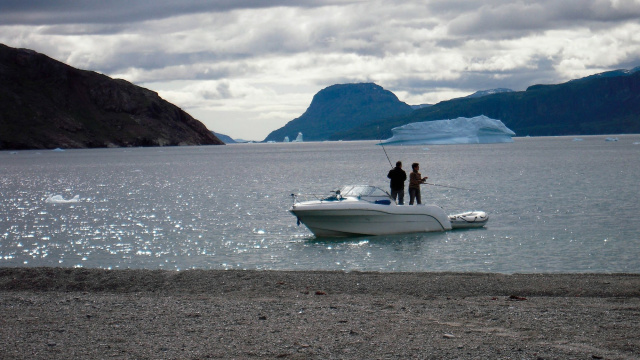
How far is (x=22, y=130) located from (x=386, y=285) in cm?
18158

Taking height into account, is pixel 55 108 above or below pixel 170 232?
above

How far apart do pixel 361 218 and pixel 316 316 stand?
13157mm

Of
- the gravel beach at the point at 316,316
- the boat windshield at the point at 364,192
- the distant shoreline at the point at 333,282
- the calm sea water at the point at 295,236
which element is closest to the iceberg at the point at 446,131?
the calm sea water at the point at 295,236

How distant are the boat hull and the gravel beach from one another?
8.37m

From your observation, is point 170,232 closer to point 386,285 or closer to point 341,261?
point 341,261

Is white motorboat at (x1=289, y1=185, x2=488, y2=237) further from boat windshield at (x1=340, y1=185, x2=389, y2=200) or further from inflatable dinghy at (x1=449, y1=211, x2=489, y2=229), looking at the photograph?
inflatable dinghy at (x1=449, y1=211, x2=489, y2=229)

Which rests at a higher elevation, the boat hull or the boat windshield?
the boat windshield

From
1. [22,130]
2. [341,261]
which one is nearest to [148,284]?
[341,261]

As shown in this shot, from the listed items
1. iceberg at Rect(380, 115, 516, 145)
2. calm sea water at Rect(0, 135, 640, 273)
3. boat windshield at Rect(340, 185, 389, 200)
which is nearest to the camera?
calm sea water at Rect(0, 135, 640, 273)

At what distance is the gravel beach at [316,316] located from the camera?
8.10 metres

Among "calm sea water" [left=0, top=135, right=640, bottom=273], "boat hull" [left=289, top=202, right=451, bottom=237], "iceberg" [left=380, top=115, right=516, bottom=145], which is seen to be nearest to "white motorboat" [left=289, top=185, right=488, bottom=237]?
"boat hull" [left=289, top=202, right=451, bottom=237]

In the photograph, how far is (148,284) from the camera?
13.4 metres

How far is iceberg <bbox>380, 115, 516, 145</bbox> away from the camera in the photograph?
161m

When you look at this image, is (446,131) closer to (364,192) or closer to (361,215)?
(364,192)
